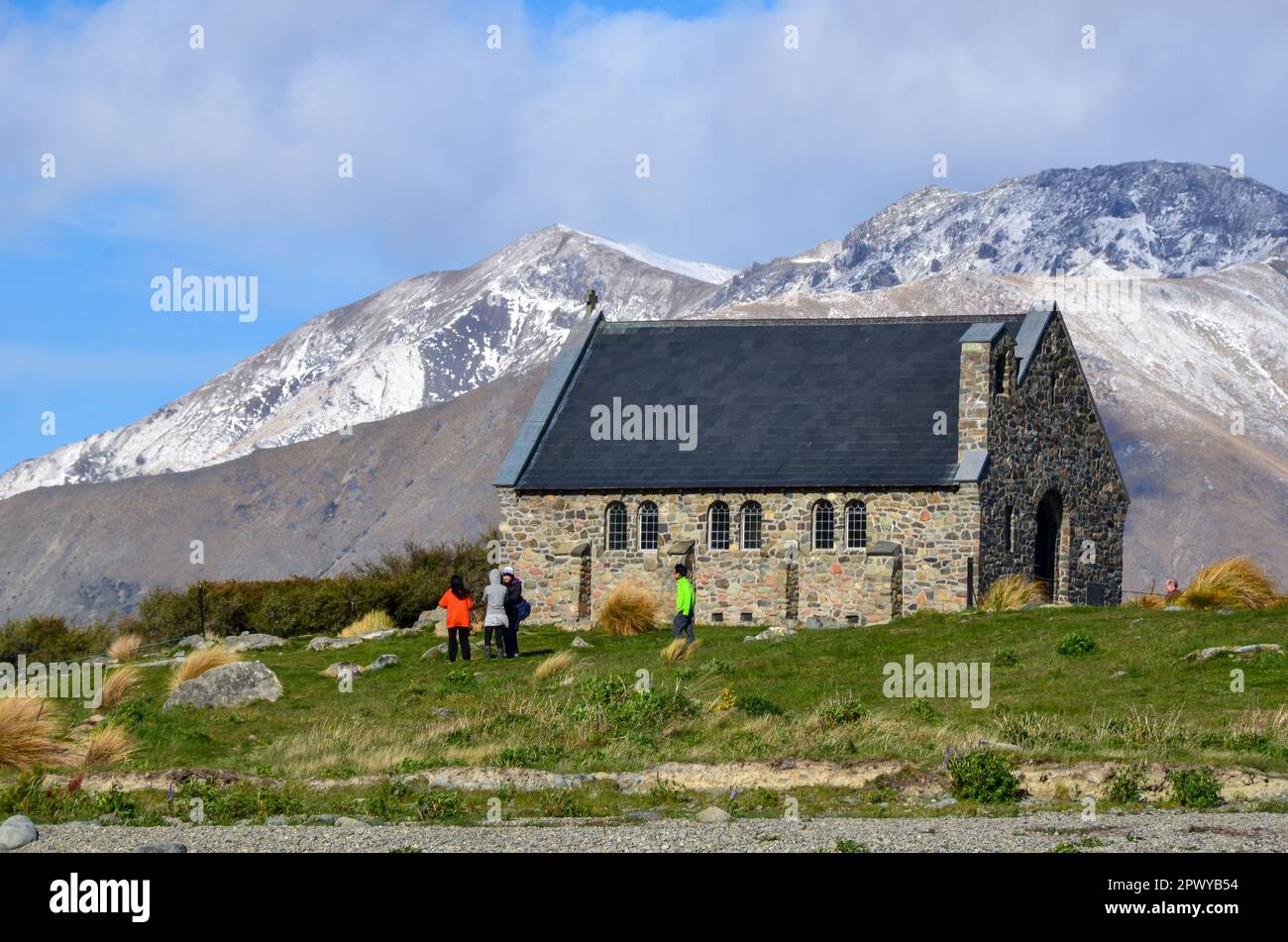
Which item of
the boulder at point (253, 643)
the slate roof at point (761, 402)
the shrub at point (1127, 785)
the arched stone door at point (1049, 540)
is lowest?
the shrub at point (1127, 785)

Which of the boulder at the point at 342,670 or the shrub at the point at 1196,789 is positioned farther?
the boulder at the point at 342,670

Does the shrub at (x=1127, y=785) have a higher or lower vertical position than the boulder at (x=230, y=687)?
lower

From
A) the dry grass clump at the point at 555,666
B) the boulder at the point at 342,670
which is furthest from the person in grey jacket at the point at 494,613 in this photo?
the boulder at the point at 342,670

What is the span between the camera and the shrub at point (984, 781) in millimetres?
19016

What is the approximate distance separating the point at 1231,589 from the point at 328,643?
20.6 metres

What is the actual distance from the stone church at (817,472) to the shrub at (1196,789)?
2475cm

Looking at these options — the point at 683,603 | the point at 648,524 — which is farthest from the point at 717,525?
the point at 683,603

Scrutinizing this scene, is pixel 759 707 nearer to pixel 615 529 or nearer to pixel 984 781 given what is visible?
pixel 984 781

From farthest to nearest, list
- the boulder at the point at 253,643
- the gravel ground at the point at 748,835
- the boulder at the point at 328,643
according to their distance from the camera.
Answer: the boulder at the point at 253,643, the boulder at the point at 328,643, the gravel ground at the point at 748,835

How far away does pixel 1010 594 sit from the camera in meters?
42.3

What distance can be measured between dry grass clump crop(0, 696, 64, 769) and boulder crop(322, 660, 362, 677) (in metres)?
9.65

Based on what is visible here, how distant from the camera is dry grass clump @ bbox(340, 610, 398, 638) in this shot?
152 ft

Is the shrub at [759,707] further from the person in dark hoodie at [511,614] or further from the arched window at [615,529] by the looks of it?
the arched window at [615,529]
